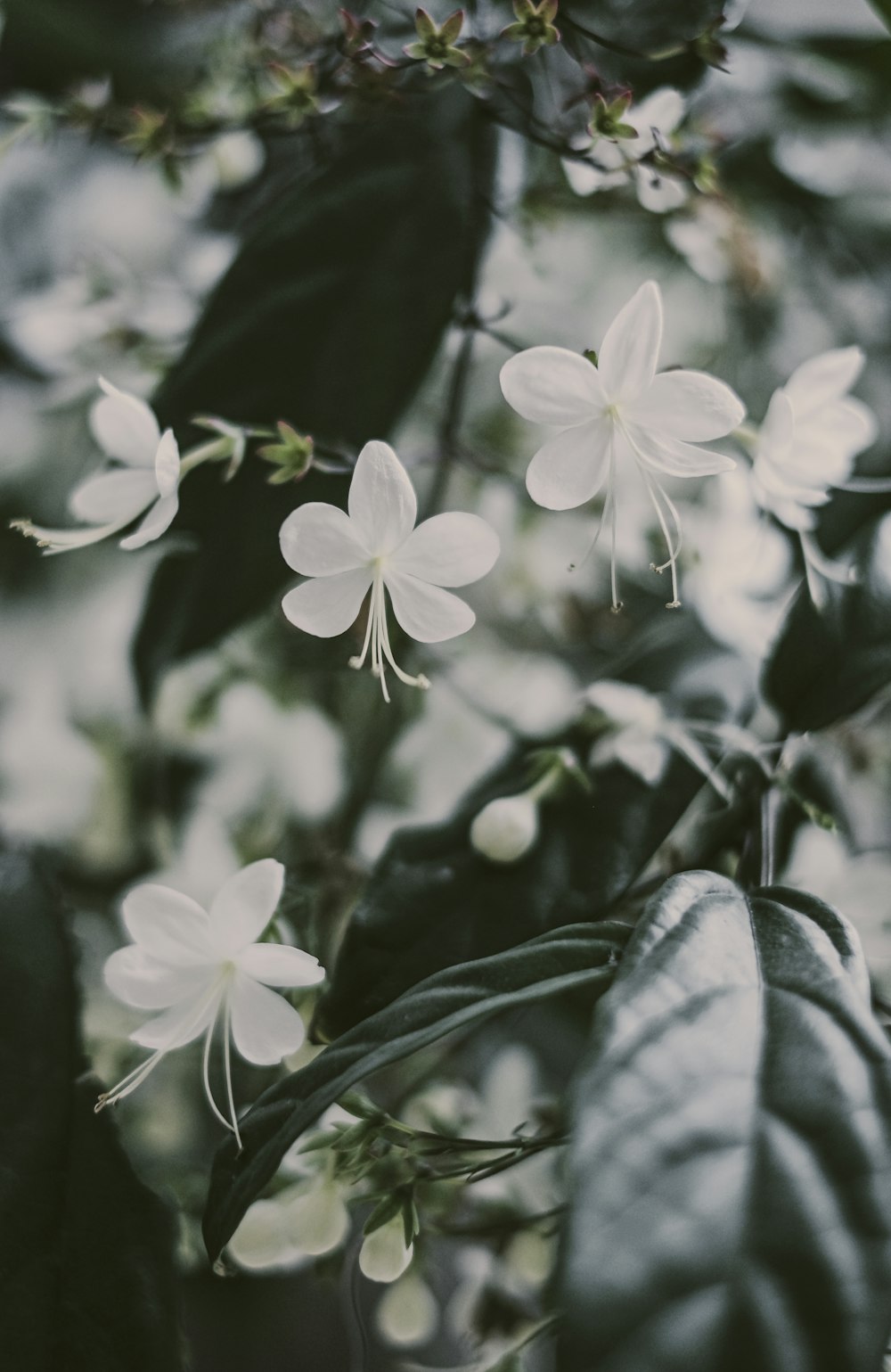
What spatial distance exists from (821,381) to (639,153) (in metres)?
0.15

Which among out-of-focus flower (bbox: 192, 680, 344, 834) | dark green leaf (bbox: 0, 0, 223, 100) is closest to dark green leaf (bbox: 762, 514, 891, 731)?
out-of-focus flower (bbox: 192, 680, 344, 834)

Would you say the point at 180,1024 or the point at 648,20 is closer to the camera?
the point at 180,1024

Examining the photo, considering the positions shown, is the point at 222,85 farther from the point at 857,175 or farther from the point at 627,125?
the point at 857,175

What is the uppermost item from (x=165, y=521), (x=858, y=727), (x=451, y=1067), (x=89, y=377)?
(x=165, y=521)

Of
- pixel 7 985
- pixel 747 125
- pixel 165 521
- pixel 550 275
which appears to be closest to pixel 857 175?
pixel 747 125

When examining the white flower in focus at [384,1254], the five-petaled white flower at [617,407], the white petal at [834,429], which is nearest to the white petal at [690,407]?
the five-petaled white flower at [617,407]

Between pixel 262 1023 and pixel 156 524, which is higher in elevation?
pixel 156 524

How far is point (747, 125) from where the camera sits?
77cm

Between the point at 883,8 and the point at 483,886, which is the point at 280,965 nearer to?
the point at 483,886

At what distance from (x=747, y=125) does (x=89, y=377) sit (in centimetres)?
51

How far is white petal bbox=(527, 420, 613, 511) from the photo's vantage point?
0.37 meters

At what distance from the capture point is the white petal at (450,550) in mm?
360

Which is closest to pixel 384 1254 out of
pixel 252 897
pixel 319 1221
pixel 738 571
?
pixel 319 1221

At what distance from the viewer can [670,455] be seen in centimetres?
38
